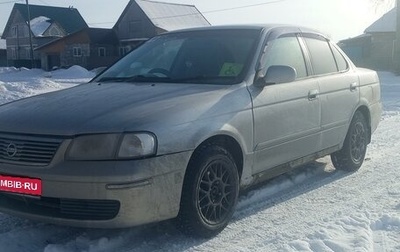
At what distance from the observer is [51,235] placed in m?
3.79

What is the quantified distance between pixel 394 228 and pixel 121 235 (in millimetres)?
2119

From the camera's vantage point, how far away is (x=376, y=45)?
3947 cm

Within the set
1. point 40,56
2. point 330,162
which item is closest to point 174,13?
point 40,56

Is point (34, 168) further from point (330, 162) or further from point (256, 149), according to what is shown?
point (330, 162)

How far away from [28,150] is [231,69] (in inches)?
73.4

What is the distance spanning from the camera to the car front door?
4.21 m

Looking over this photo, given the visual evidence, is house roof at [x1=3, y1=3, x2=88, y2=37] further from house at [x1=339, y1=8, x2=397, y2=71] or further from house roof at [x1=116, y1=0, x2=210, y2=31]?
house at [x1=339, y1=8, x2=397, y2=71]

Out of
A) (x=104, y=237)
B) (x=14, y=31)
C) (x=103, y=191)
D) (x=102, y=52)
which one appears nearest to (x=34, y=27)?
(x=14, y=31)

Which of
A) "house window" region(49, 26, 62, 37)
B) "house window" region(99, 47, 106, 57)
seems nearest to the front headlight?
"house window" region(99, 47, 106, 57)

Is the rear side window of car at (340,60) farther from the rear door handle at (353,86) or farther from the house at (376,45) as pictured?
the house at (376,45)

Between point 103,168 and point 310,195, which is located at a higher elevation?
point 103,168

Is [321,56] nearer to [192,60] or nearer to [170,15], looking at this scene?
[192,60]

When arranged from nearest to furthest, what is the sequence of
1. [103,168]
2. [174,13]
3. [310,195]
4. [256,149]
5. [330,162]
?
[103,168] → [256,149] → [310,195] → [330,162] → [174,13]

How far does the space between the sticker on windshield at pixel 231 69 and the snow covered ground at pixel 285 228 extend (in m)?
1.20
